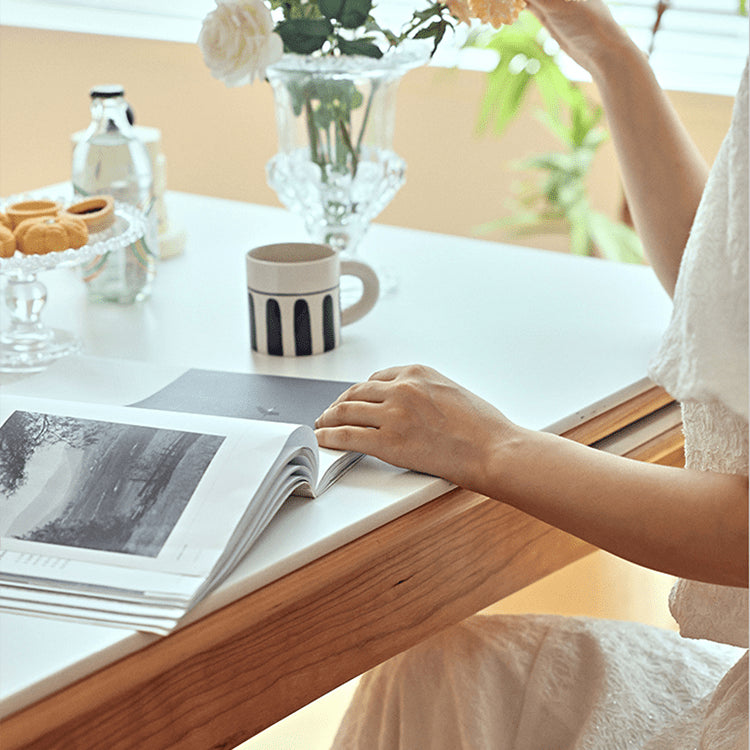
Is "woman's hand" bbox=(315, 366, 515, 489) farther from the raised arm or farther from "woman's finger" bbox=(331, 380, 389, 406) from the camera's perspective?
the raised arm

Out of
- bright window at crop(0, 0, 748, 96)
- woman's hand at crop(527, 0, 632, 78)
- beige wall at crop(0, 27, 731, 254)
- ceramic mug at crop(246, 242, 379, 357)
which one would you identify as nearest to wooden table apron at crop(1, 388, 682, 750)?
ceramic mug at crop(246, 242, 379, 357)

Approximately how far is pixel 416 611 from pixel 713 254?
1.08ft

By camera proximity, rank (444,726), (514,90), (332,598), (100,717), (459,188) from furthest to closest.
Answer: (459,188) < (514,90) < (444,726) < (332,598) < (100,717)

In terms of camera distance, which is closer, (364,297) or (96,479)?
(96,479)

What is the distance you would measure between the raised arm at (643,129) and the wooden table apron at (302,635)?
28 cm

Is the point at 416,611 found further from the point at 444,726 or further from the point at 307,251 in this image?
the point at 307,251

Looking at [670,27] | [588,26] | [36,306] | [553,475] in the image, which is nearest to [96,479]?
[553,475]

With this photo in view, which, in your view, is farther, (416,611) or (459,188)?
(459,188)

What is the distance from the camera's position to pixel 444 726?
84 cm

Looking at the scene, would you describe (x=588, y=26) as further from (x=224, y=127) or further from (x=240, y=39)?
(x=224, y=127)

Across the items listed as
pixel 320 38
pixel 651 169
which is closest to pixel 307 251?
pixel 320 38

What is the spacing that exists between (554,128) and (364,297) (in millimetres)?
1662

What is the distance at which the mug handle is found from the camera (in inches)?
43.5

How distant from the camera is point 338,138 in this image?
1171 millimetres
